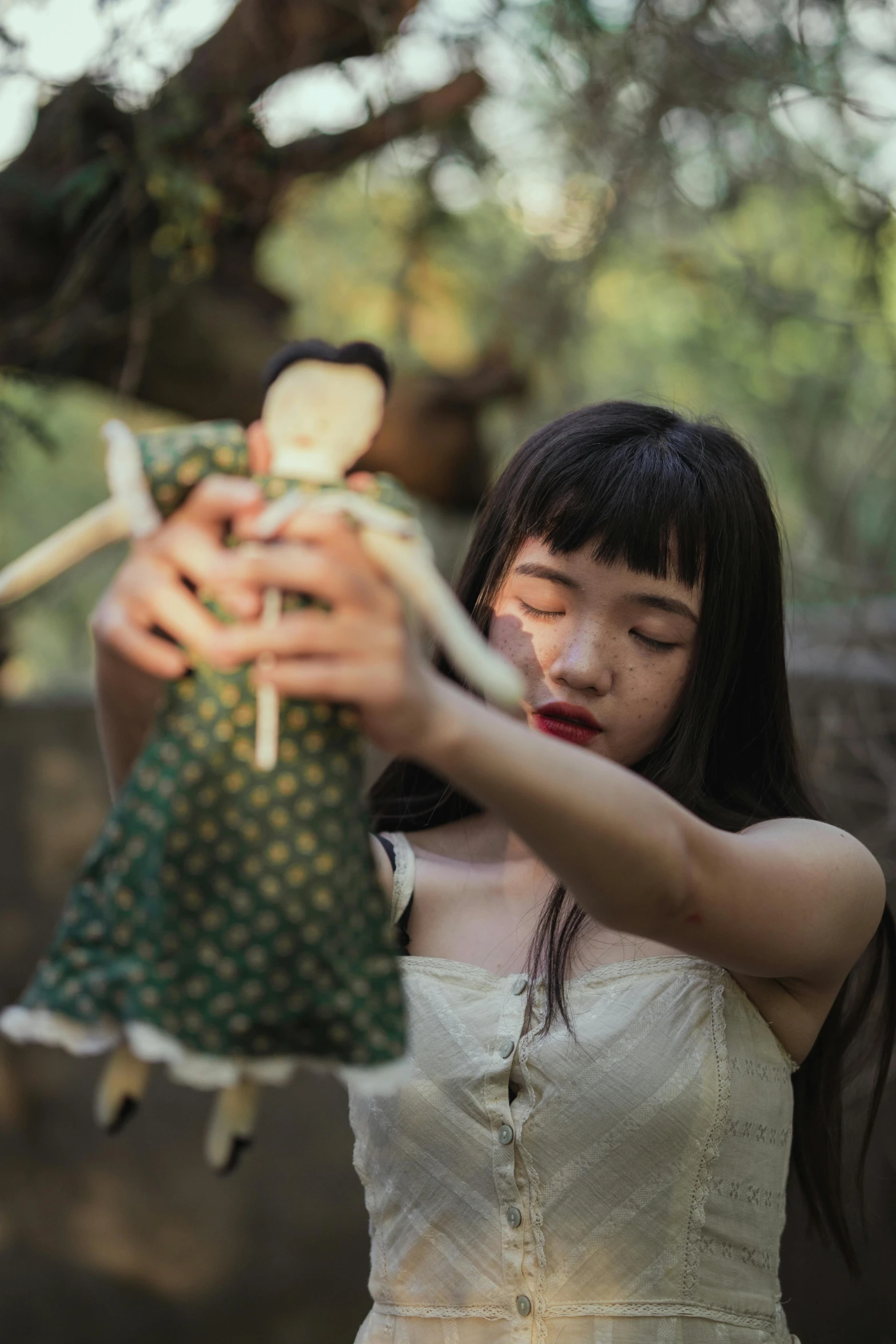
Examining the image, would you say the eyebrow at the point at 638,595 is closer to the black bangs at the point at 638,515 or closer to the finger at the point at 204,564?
the black bangs at the point at 638,515

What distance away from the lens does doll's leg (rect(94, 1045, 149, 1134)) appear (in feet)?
2.25

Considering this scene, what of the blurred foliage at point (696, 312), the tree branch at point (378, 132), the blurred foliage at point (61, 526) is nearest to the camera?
the tree branch at point (378, 132)

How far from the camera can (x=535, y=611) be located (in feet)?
3.36

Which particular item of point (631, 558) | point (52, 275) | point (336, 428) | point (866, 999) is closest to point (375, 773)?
point (52, 275)

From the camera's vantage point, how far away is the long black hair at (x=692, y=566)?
1.04 metres

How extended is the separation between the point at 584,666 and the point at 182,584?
379 mm

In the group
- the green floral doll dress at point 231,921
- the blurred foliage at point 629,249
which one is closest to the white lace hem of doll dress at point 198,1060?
the green floral doll dress at point 231,921

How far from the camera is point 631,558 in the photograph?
1003mm

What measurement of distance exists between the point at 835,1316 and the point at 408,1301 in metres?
0.96

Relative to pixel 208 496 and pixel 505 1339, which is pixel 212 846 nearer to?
pixel 208 496

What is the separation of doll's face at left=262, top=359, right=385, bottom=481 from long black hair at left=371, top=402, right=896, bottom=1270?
13.8 inches

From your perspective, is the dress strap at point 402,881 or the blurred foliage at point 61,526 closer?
the dress strap at point 402,881

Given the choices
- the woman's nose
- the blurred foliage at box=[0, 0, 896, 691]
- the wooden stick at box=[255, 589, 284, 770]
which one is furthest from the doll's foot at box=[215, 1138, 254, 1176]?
the blurred foliage at box=[0, 0, 896, 691]

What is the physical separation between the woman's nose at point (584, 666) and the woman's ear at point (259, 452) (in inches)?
13.5
